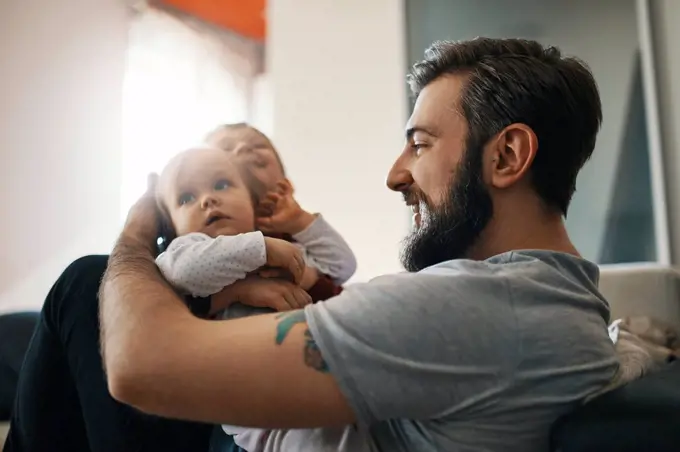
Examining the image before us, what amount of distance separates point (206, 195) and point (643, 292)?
3.85 ft

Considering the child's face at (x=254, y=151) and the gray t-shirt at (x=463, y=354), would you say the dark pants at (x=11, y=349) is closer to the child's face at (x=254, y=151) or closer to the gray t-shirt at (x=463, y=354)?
the child's face at (x=254, y=151)

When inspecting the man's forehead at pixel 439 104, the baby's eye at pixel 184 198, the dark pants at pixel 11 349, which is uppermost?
the man's forehead at pixel 439 104

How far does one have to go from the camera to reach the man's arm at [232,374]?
71cm

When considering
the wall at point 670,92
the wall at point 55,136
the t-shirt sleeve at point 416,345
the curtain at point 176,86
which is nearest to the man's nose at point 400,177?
the t-shirt sleeve at point 416,345

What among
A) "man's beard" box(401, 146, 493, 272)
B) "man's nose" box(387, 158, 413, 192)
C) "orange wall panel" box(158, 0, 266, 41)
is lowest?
"man's beard" box(401, 146, 493, 272)

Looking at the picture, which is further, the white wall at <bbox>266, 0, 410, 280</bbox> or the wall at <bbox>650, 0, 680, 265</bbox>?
the white wall at <bbox>266, 0, 410, 280</bbox>

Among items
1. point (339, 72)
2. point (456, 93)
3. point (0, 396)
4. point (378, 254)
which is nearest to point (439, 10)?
point (339, 72)

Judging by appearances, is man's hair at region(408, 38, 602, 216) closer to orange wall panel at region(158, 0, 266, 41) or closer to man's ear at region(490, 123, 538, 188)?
man's ear at region(490, 123, 538, 188)

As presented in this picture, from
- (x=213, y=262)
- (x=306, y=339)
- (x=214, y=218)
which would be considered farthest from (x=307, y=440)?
(x=214, y=218)

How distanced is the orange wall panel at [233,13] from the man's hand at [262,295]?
5.59 ft

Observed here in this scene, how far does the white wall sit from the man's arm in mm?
1590

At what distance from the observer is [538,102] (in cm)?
96

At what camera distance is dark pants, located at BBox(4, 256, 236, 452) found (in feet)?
3.58

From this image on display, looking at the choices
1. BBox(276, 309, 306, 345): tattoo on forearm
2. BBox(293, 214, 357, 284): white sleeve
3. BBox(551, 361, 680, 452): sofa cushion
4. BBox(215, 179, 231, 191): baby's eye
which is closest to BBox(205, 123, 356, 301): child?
BBox(293, 214, 357, 284): white sleeve
